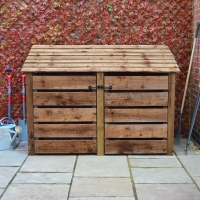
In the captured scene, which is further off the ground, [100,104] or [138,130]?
[100,104]

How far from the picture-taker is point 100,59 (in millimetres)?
4469

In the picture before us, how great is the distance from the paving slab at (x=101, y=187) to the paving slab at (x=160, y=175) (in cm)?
16

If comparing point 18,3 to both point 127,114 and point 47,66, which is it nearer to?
point 47,66

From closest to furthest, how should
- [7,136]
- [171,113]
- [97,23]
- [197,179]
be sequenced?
[197,179], [171,113], [7,136], [97,23]

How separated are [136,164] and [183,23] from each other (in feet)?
7.01

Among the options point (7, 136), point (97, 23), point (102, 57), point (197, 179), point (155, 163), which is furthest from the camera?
point (97, 23)

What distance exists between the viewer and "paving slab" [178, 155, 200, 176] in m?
3.90

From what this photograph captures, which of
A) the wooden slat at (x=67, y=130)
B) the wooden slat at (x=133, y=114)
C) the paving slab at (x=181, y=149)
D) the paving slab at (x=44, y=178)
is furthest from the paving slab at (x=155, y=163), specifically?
the paving slab at (x=44, y=178)

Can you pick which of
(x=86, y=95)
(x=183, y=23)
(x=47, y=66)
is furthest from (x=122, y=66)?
(x=183, y=23)

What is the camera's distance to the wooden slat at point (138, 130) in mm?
4398

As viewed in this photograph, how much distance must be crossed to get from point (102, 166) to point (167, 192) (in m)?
0.92

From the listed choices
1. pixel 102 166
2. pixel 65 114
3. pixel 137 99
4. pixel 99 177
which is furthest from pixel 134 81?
pixel 99 177

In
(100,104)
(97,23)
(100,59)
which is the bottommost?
(100,104)

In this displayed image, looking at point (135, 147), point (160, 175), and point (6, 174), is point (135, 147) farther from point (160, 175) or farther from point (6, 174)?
point (6, 174)
